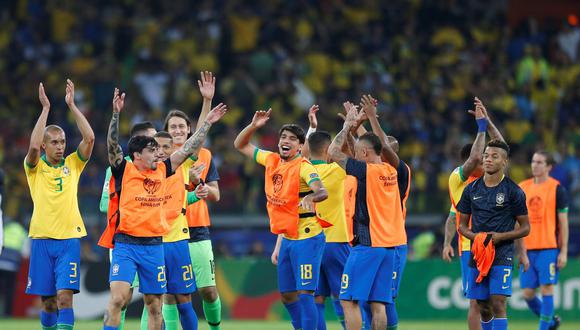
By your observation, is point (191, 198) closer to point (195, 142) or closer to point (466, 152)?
point (195, 142)

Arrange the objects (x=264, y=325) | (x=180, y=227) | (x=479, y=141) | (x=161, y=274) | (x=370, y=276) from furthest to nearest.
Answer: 1. (x=264, y=325)
2. (x=180, y=227)
3. (x=479, y=141)
4. (x=370, y=276)
5. (x=161, y=274)

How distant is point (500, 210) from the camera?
1252 cm

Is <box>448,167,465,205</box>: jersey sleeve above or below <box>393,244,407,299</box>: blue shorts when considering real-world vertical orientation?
above

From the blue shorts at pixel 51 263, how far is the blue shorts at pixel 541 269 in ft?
21.2

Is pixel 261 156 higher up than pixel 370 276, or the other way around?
pixel 261 156

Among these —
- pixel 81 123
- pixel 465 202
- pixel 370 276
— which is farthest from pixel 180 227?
pixel 465 202

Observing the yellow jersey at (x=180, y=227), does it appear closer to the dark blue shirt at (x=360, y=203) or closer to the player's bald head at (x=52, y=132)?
the player's bald head at (x=52, y=132)

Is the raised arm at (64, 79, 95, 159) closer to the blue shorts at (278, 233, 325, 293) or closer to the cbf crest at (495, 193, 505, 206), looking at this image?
the blue shorts at (278, 233, 325, 293)

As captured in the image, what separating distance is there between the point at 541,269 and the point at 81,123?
23.5 feet

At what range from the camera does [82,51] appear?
27.0 metres

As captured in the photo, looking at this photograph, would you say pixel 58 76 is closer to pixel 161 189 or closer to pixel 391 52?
pixel 391 52

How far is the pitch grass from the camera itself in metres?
18.0

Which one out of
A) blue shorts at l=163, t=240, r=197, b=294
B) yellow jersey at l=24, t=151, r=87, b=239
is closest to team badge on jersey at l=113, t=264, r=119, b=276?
blue shorts at l=163, t=240, r=197, b=294

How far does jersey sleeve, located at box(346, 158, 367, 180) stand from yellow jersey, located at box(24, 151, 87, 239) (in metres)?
3.17
